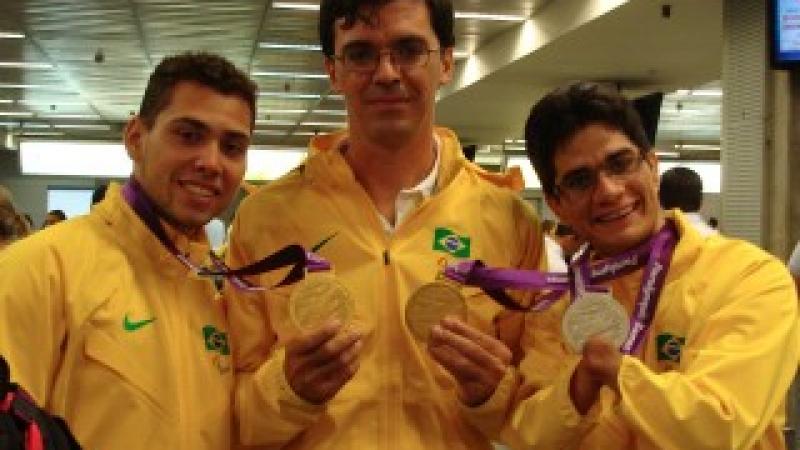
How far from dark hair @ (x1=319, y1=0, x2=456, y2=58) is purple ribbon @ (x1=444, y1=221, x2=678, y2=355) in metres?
0.57

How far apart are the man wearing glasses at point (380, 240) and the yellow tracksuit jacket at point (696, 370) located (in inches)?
6.7

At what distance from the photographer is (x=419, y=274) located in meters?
2.21

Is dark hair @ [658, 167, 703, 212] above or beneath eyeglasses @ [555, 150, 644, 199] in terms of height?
beneath

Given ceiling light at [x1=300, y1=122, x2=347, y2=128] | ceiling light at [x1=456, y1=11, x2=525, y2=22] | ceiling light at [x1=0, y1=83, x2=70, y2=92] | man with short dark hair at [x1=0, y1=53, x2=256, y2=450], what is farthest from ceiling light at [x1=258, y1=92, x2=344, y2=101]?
man with short dark hair at [x1=0, y1=53, x2=256, y2=450]

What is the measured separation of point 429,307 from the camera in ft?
6.68

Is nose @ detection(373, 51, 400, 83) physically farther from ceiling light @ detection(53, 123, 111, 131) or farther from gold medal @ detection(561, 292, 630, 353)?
ceiling light @ detection(53, 123, 111, 131)

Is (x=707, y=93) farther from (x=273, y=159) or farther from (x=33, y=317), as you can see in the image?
(x=33, y=317)

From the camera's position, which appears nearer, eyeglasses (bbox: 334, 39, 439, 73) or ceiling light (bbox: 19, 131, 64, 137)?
eyeglasses (bbox: 334, 39, 439, 73)

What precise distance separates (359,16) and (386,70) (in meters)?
0.15

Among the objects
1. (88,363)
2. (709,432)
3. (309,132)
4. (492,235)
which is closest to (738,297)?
(709,432)

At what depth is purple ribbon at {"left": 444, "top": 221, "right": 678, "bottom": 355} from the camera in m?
1.92

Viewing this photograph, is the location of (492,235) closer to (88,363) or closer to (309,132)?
(88,363)

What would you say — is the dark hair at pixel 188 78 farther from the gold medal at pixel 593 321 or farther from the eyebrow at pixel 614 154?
the gold medal at pixel 593 321

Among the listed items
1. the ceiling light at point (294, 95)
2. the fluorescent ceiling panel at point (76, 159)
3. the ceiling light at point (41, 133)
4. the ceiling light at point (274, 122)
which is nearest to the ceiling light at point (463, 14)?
the ceiling light at point (294, 95)
